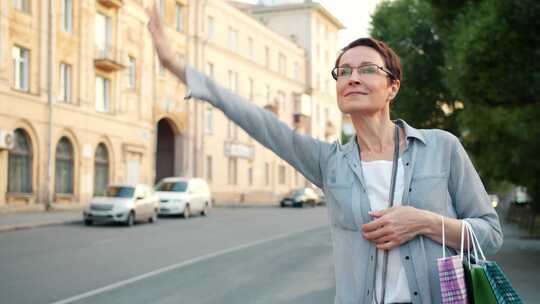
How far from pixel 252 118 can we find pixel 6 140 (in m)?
27.2

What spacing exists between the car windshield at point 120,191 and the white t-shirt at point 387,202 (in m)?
23.6

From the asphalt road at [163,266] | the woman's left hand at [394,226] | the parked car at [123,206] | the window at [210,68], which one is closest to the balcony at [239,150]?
the window at [210,68]

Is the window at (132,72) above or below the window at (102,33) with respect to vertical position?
below

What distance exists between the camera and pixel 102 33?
3659 centimetres

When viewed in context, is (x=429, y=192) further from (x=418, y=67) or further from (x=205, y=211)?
(x=205, y=211)

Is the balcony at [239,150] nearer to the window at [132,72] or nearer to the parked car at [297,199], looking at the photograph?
the parked car at [297,199]

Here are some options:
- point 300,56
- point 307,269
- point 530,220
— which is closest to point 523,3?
point 307,269

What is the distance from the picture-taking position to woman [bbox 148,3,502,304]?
244 cm

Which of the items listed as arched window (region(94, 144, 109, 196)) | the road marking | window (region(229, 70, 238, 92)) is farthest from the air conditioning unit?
window (region(229, 70, 238, 92))

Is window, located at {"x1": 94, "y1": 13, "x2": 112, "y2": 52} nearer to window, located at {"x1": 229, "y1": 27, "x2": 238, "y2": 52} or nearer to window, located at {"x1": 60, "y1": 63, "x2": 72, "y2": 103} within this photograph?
window, located at {"x1": 60, "y1": 63, "x2": 72, "y2": 103}

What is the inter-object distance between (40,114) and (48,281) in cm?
2113

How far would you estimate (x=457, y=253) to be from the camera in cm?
254

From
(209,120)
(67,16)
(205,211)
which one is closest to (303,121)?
(209,120)

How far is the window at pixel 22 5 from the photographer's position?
97.5 ft
